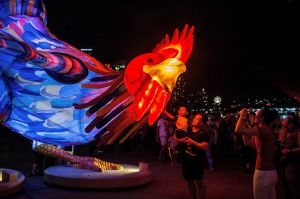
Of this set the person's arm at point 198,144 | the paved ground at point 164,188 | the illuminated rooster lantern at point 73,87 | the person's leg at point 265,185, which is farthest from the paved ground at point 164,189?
the person's leg at point 265,185

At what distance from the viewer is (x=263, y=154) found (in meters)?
4.73

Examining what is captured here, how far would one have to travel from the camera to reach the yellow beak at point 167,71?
7.69 meters

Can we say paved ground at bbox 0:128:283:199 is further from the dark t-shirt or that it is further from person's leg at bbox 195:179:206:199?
the dark t-shirt

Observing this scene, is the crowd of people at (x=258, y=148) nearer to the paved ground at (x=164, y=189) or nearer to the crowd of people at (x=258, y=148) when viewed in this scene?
the crowd of people at (x=258, y=148)


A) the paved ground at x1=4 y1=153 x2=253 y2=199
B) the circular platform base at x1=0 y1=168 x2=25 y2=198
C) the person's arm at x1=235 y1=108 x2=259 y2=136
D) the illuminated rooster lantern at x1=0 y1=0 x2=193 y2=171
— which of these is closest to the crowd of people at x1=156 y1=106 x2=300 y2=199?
the person's arm at x1=235 y1=108 x2=259 y2=136

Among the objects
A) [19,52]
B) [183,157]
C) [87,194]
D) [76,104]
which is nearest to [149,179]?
[87,194]

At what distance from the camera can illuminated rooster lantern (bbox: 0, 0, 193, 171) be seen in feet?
25.3

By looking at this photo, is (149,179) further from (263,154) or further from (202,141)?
(263,154)

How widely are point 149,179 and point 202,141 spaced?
3573 mm

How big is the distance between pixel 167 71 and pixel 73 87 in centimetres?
215

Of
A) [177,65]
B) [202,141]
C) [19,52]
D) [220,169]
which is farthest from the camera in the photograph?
[220,169]

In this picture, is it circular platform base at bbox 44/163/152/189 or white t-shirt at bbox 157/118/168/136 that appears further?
white t-shirt at bbox 157/118/168/136

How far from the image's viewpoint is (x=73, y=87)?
8219 millimetres

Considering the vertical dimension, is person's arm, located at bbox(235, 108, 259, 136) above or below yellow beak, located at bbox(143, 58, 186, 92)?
below
